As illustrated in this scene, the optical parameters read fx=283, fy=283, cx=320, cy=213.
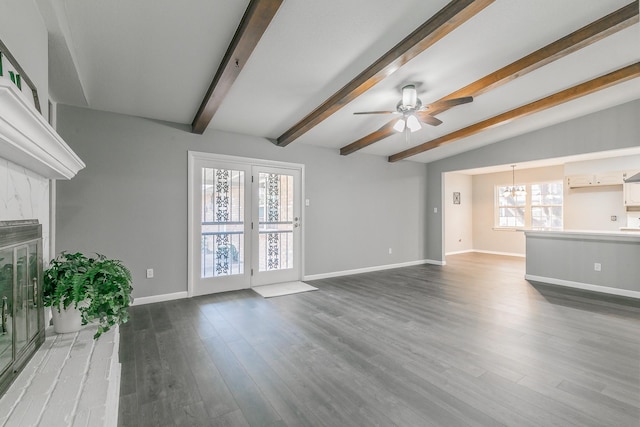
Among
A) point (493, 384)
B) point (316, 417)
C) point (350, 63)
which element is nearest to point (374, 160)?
point (350, 63)

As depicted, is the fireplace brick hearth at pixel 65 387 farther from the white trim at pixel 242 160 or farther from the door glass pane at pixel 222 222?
the white trim at pixel 242 160

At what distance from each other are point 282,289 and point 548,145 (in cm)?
544

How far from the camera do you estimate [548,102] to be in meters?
4.09

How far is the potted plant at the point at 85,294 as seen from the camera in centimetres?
184

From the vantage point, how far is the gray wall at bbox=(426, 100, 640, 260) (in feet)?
14.4

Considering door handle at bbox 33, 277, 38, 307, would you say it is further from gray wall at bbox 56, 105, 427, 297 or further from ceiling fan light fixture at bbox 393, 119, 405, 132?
ceiling fan light fixture at bbox 393, 119, 405, 132

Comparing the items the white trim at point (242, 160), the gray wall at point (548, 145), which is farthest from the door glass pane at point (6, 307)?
the gray wall at point (548, 145)

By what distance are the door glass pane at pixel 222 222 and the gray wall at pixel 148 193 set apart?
30cm

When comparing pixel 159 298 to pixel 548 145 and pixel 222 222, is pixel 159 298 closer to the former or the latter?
pixel 222 222

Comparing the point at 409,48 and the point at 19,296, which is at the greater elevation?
the point at 409,48

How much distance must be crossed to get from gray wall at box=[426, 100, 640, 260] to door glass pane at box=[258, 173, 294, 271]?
3871mm

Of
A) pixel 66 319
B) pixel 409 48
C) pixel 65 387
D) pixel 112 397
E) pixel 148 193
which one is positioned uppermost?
pixel 409 48

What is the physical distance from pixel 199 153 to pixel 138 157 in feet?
2.56

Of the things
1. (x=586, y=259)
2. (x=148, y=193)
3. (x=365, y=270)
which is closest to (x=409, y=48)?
(x=148, y=193)
